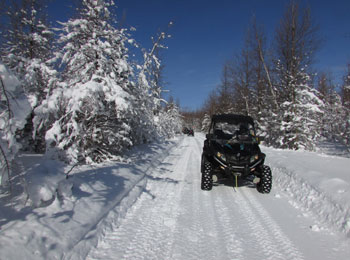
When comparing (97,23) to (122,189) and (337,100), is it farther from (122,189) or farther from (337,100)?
(337,100)

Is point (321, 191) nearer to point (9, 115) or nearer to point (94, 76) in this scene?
point (9, 115)

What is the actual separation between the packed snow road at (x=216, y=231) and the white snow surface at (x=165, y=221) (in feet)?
0.04

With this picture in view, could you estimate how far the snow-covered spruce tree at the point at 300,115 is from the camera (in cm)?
1401

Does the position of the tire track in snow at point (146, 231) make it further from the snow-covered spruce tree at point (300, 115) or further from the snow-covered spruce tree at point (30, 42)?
the snow-covered spruce tree at point (300, 115)

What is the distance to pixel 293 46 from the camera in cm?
1462

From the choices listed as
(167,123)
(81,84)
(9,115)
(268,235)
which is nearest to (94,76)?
(81,84)

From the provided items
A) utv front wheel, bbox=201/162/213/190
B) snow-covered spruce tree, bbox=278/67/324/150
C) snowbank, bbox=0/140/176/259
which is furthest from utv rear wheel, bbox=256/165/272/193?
snow-covered spruce tree, bbox=278/67/324/150

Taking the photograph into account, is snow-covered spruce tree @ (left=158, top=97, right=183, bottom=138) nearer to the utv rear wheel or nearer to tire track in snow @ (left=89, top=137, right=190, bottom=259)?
the utv rear wheel

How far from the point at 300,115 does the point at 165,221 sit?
46.2ft

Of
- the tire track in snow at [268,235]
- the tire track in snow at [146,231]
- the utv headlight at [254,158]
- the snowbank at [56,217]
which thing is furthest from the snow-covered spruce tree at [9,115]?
the utv headlight at [254,158]

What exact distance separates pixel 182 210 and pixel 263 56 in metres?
17.6

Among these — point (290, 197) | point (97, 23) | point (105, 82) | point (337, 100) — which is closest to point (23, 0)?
point (97, 23)

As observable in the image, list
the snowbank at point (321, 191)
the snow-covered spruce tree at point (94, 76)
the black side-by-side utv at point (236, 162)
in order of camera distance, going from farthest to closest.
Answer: the snow-covered spruce tree at point (94, 76), the black side-by-side utv at point (236, 162), the snowbank at point (321, 191)

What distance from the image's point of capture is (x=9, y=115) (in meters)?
2.10
